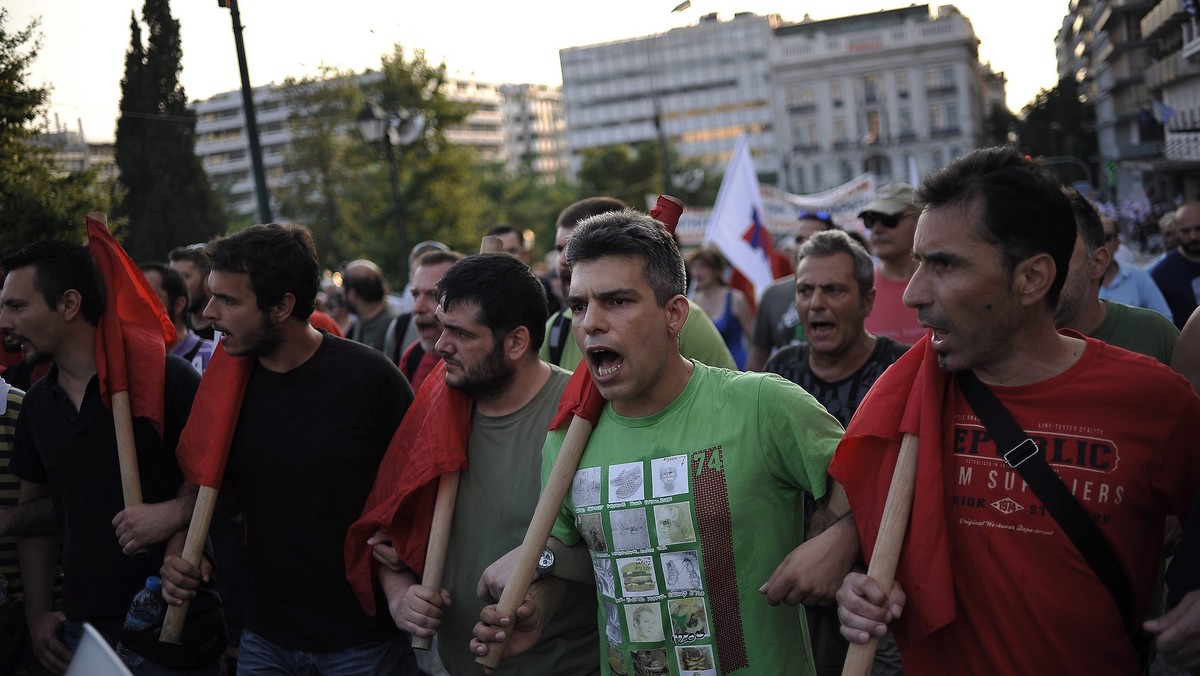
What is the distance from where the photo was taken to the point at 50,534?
4176mm

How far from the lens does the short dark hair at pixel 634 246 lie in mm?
2889

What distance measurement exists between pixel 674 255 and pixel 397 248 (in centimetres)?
3442

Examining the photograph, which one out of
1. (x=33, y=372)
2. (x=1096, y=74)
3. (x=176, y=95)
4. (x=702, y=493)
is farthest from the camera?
(x=1096, y=74)

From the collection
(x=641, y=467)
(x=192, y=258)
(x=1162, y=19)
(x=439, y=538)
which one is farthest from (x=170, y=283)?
(x=1162, y=19)

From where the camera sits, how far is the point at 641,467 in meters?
2.85

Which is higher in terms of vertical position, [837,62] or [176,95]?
[837,62]

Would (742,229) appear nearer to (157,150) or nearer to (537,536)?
(157,150)

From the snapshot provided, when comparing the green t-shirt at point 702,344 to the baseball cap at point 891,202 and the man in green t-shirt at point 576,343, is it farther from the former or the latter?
the baseball cap at point 891,202

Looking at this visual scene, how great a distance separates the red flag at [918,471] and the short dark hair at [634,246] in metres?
0.63

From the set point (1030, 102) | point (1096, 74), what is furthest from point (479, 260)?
point (1096, 74)

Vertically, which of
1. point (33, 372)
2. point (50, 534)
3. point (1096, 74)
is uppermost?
point (1096, 74)

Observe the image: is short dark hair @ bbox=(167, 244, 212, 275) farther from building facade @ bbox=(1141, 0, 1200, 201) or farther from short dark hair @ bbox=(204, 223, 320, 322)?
building facade @ bbox=(1141, 0, 1200, 201)

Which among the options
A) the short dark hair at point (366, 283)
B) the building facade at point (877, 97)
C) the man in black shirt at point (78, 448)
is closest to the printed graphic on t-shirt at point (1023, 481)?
the man in black shirt at point (78, 448)

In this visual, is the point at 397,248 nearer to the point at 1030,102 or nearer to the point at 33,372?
the point at 33,372
